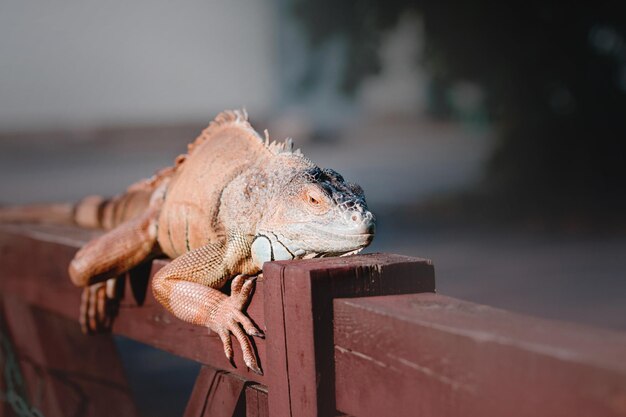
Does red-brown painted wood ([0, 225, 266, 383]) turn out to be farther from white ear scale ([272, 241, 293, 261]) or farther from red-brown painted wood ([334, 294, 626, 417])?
red-brown painted wood ([334, 294, 626, 417])

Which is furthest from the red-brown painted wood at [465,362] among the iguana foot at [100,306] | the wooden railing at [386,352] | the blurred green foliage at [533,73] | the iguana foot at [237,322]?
the blurred green foliage at [533,73]

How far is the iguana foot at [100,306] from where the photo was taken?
3.17m

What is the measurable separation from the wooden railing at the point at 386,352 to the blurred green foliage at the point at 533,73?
11628 millimetres

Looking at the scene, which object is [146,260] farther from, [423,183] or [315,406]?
[423,183]

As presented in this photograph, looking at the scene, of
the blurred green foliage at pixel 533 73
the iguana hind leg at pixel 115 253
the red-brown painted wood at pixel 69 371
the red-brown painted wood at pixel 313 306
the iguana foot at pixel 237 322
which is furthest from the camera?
the blurred green foliage at pixel 533 73

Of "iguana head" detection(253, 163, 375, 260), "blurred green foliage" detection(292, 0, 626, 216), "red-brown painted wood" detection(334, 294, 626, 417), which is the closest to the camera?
"red-brown painted wood" detection(334, 294, 626, 417)

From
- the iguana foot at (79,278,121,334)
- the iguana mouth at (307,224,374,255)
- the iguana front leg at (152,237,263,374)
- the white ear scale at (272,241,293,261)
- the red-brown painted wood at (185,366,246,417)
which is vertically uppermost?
the iguana mouth at (307,224,374,255)

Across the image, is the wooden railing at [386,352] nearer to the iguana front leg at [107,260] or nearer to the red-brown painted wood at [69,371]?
the iguana front leg at [107,260]

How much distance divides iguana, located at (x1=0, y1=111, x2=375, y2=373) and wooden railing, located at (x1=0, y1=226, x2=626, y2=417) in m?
0.12

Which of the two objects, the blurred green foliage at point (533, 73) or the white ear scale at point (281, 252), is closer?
the white ear scale at point (281, 252)

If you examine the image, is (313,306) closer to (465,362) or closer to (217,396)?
Answer: (465,362)

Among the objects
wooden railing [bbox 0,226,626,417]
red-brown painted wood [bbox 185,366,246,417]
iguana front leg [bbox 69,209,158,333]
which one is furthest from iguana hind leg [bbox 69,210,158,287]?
red-brown painted wood [bbox 185,366,246,417]

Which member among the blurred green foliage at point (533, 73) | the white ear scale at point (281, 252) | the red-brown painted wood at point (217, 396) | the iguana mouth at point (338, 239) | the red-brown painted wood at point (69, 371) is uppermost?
the blurred green foliage at point (533, 73)

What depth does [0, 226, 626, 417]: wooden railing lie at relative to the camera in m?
1.24
